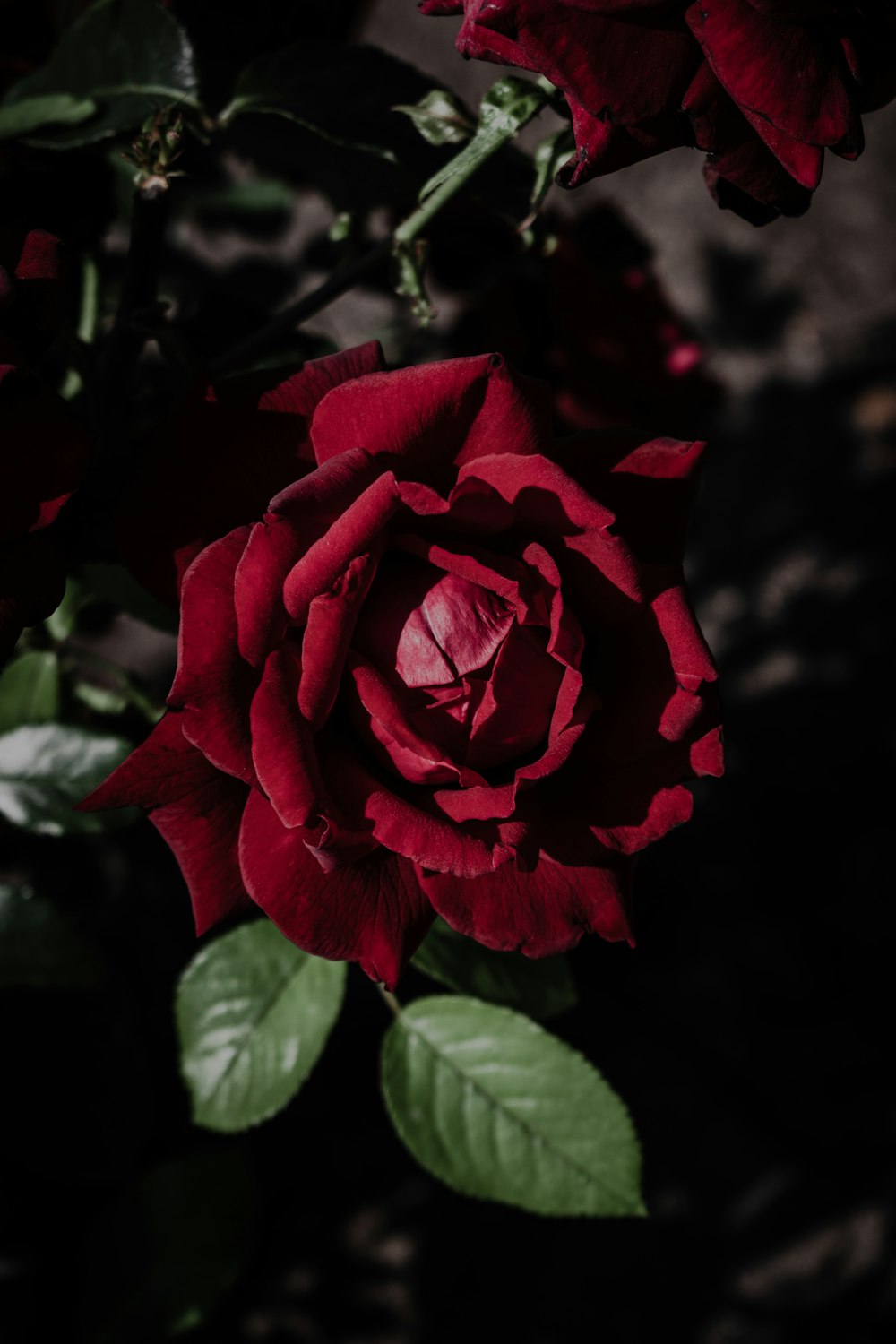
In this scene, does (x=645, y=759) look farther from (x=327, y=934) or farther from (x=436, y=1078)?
(x=436, y=1078)

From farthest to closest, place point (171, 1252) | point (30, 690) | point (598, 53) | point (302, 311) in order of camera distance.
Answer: point (171, 1252) → point (30, 690) → point (302, 311) → point (598, 53)

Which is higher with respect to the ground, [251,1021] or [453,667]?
[453,667]

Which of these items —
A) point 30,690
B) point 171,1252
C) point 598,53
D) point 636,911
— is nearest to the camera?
point 598,53

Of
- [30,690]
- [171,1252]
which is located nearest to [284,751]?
[30,690]

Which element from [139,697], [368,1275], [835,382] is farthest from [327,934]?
[835,382]

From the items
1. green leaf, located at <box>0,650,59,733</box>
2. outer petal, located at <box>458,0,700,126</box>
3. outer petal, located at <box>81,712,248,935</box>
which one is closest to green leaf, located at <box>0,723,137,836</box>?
green leaf, located at <box>0,650,59,733</box>

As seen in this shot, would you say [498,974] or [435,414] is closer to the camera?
[435,414]

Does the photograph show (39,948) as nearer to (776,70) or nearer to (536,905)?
(536,905)

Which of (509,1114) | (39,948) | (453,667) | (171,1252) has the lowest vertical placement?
(171,1252)

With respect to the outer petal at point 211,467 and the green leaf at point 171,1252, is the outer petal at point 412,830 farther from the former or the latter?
the green leaf at point 171,1252
